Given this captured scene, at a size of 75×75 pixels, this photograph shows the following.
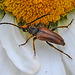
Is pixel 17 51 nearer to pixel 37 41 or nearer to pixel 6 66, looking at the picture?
pixel 6 66

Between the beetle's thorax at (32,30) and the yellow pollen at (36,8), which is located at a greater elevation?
the yellow pollen at (36,8)

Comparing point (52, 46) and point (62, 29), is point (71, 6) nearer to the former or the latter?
point (62, 29)

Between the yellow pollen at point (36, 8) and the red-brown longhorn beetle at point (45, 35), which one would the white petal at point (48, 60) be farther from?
the yellow pollen at point (36, 8)

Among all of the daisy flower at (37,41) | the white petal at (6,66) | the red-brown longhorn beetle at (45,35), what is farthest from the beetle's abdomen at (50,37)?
the white petal at (6,66)

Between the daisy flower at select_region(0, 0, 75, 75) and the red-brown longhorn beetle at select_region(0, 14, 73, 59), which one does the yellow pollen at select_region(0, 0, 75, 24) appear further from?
the red-brown longhorn beetle at select_region(0, 14, 73, 59)

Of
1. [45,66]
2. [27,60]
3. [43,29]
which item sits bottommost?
[45,66]

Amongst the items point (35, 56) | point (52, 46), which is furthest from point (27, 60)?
point (52, 46)

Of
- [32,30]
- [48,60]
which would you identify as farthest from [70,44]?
[32,30]
